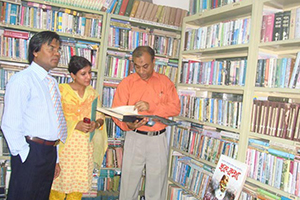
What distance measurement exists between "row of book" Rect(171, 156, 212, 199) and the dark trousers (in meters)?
1.46

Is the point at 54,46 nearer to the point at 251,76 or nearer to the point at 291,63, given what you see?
the point at 251,76

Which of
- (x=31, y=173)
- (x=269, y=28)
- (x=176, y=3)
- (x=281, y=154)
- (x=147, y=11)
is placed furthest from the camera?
(x=176, y=3)

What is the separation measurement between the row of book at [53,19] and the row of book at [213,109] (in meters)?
1.33

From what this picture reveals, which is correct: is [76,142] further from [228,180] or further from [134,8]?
[134,8]

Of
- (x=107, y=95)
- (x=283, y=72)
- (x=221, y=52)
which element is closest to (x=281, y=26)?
(x=283, y=72)

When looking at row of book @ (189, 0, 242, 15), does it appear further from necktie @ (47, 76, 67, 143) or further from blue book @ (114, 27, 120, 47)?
necktie @ (47, 76, 67, 143)

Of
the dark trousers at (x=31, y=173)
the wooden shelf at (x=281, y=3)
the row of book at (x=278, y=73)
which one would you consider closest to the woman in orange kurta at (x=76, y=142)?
the dark trousers at (x=31, y=173)

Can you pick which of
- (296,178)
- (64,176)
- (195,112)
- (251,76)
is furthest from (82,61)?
(296,178)

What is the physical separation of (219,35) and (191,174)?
145 cm

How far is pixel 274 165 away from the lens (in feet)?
5.93

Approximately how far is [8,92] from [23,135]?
292 mm

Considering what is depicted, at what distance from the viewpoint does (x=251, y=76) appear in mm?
2006

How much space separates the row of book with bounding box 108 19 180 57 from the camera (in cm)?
311

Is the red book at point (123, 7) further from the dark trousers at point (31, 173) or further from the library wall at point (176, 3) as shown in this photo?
the dark trousers at point (31, 173)
